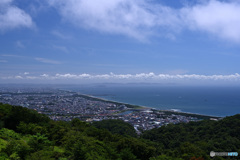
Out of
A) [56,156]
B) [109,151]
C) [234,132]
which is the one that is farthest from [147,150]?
[234,132]

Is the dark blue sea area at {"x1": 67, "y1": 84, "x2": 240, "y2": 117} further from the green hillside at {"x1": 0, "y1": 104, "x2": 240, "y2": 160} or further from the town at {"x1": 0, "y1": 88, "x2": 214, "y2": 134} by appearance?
the green hillside at {"x1": 0, "y1": 104, "x2": 240, "y2": 160}

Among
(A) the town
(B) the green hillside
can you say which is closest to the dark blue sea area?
(A) the town

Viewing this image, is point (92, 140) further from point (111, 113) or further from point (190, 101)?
point (190, 101)

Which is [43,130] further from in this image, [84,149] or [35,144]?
[84,149]

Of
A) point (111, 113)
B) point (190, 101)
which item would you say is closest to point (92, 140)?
point (111, 113)

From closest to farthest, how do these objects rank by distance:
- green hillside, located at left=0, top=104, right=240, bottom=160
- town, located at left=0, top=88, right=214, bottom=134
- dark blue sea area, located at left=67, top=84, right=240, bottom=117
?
green hillside, located at left=0, top=104, right=240, bottom=160, town, located at left=0, top=88, right=214, bottom=134, dark blue sea area, located at left=67, top=84, right=240, bottom=117

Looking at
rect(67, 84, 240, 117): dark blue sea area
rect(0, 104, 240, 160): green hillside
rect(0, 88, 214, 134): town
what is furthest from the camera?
rect(67, 84, 240, 117): dark blue sea area

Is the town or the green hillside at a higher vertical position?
the green hillside

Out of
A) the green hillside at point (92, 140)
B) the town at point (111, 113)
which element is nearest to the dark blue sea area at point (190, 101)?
the town at point (111, 113)
